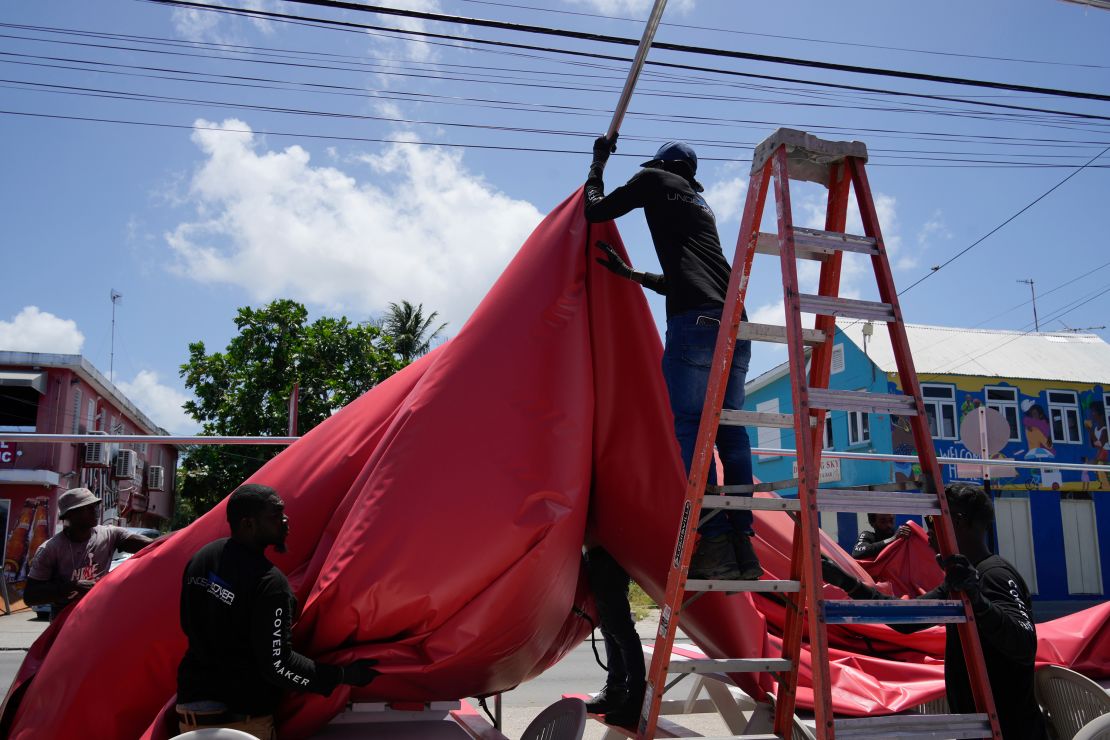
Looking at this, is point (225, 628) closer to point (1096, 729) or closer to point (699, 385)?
point (699, 385)

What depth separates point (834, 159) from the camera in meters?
3.22

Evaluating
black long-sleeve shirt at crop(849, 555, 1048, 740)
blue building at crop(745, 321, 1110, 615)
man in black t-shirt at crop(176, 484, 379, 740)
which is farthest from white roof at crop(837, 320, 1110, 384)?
man in black t-shirt at crop(176, 484, 379, 740)

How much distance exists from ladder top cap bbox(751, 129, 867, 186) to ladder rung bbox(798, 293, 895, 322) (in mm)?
597

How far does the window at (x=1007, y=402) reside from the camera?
21.4 m

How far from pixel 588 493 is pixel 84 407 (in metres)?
22.7

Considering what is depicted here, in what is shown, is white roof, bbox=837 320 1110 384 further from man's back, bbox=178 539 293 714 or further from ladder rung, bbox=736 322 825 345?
man's back, bbox=178 539 293 714

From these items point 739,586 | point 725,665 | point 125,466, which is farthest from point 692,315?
point 125,466

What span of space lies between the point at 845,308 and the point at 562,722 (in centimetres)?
175

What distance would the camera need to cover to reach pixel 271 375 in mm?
26469

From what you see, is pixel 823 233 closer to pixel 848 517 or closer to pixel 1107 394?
pixel 848 517

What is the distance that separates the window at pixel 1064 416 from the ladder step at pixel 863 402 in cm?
2210

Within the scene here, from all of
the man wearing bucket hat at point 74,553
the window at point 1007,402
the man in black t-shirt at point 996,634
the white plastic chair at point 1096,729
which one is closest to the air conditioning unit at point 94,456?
the man wearing bucket hat at point 74,553

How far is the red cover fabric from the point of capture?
9.42 feet

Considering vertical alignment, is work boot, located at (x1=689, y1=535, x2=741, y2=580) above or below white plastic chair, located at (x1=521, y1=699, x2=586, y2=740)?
above
